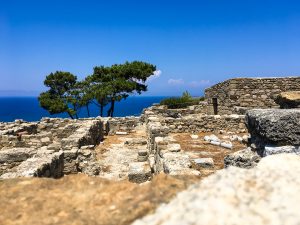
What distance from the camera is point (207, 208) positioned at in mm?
1957

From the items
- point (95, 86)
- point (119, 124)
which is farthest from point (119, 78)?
point (119, 124)

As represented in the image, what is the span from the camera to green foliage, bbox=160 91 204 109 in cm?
3247

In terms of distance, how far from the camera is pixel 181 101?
1303 inches

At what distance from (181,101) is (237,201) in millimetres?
31223

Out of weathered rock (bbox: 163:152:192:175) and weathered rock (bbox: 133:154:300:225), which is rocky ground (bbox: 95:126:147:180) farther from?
weathered rock (bbox: 133:154:300:225)

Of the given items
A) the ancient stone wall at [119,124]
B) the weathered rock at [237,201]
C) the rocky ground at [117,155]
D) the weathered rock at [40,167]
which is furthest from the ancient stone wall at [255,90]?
the weathered rock at [237,201]

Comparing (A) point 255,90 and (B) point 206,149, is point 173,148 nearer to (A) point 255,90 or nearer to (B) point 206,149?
(B) point 206,149

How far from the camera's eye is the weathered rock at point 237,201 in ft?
6.22

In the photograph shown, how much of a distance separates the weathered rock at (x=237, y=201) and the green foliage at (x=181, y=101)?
30014mm

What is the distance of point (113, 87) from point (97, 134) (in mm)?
21574

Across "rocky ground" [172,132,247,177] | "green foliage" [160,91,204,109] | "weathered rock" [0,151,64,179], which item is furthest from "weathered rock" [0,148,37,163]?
"green foliage" [160,91,204,109]

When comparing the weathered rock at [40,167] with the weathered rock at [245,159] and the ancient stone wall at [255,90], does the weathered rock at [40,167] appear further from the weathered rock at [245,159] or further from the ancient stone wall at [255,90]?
the ancient stone wall at [255,90]

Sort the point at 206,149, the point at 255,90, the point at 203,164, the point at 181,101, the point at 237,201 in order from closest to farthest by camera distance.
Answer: the point at 237,201, the point at 203,164, the point at 206,149, the point at 255,90, the point at 181,101

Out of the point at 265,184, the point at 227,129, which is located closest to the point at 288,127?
the point at 265,184
